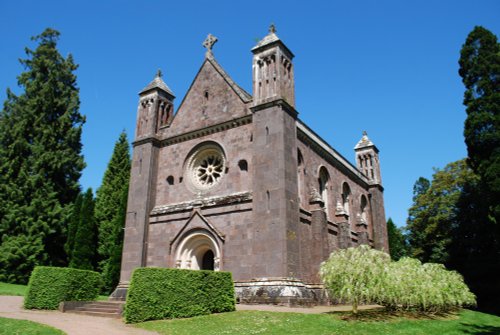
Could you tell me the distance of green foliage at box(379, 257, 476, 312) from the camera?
45.2 feet

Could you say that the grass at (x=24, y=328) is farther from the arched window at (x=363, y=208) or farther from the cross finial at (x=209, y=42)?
the arched window at (x=363, y=208)

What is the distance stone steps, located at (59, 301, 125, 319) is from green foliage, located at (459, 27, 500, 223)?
19270 millimetres

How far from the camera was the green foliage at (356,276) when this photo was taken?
13.2 m

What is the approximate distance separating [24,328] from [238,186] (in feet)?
38.4

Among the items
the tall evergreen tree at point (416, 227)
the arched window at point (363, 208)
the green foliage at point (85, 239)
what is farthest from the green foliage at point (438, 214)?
the green foliage at point (85, 239)

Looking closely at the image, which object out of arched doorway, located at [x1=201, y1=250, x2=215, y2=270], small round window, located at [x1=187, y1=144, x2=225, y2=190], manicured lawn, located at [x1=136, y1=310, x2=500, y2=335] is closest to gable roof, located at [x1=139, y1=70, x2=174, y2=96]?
small round window, located at [x1=187, y1=144, x2=225, y2=190]

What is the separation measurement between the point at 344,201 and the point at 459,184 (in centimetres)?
1673

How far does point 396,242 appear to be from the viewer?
137 feet

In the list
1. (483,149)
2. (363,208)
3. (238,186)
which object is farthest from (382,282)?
(363,208)

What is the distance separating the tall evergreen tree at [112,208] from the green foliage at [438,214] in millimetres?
28729

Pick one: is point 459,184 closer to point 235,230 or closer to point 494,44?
point 494,44

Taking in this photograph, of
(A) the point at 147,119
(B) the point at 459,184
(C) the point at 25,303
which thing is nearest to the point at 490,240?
(B) the point at 459,184

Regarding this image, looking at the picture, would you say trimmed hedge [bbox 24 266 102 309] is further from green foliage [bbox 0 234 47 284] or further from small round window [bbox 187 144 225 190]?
green foliage [bbox 0 234 47 284]

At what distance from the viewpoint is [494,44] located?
25016mm
